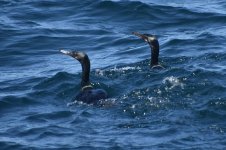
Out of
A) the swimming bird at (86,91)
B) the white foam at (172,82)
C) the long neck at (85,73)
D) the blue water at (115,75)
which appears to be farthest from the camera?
the long neck at (85,73)

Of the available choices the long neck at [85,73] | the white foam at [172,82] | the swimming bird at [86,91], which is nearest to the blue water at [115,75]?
the white foam at [172,82]

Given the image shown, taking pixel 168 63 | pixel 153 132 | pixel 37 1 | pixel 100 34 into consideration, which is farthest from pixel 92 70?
pixel 37 1

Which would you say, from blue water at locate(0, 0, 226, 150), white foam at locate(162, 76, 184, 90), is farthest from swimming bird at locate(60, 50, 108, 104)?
white foam at locate(162, 76, 184, 90)

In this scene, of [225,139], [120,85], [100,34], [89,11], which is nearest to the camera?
[225,139]

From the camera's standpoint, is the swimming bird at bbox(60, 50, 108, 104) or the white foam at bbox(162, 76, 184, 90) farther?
the white foam at bbox(162, 76, 184, 90)

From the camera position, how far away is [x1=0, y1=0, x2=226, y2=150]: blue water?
1764cm

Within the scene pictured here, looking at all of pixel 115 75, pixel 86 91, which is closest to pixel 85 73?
pixel 86 91

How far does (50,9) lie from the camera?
99.9 feet

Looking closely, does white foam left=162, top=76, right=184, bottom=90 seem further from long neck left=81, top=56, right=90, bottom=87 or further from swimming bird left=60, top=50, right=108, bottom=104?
long neck left=81, top=56, right=90, bottom=87

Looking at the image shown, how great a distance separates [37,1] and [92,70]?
8903mm

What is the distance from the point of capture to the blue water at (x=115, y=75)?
17.6m

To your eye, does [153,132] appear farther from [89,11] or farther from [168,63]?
[89,11]

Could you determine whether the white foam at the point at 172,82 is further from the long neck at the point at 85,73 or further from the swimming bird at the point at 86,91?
the long neck at the point at 85,73

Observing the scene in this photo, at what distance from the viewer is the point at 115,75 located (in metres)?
22.4
